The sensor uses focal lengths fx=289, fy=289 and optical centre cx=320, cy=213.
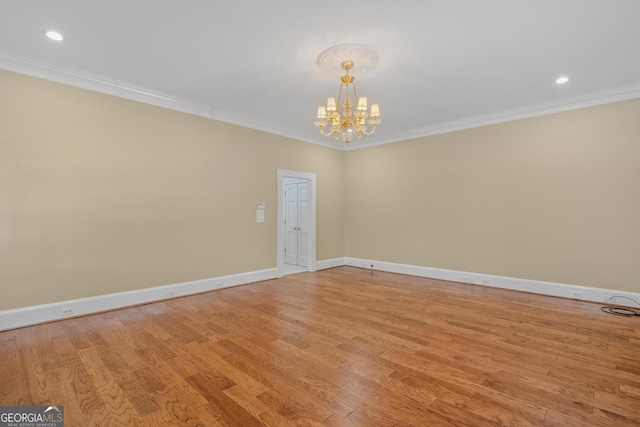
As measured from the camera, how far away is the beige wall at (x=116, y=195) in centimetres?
338

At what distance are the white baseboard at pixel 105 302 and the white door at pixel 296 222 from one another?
190 cm

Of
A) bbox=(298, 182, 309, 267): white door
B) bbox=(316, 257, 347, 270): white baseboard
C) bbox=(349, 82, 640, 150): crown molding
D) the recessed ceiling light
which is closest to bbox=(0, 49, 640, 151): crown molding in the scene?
bbox=(349, 82, 640, 150): crown molding

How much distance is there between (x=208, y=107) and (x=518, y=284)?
20.1 ft

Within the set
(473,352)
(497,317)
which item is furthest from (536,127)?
(473,352)

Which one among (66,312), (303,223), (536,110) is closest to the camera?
(66,312)

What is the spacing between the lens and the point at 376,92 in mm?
4258

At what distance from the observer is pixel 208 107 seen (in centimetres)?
492

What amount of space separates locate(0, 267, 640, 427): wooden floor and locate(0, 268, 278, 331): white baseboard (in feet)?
0.49

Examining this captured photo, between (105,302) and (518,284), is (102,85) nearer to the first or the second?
(105,302)

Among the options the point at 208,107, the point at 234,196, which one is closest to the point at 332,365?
the point at 234,196

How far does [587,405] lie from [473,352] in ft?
2.85

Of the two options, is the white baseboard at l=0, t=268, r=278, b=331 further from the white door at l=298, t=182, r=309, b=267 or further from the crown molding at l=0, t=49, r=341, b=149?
the crown molding at l=0, t=49, r=341, b=149

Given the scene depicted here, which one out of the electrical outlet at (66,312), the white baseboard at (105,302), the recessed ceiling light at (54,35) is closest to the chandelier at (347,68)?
the recessed ceiling light at (54,35)

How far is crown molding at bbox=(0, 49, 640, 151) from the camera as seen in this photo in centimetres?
343
